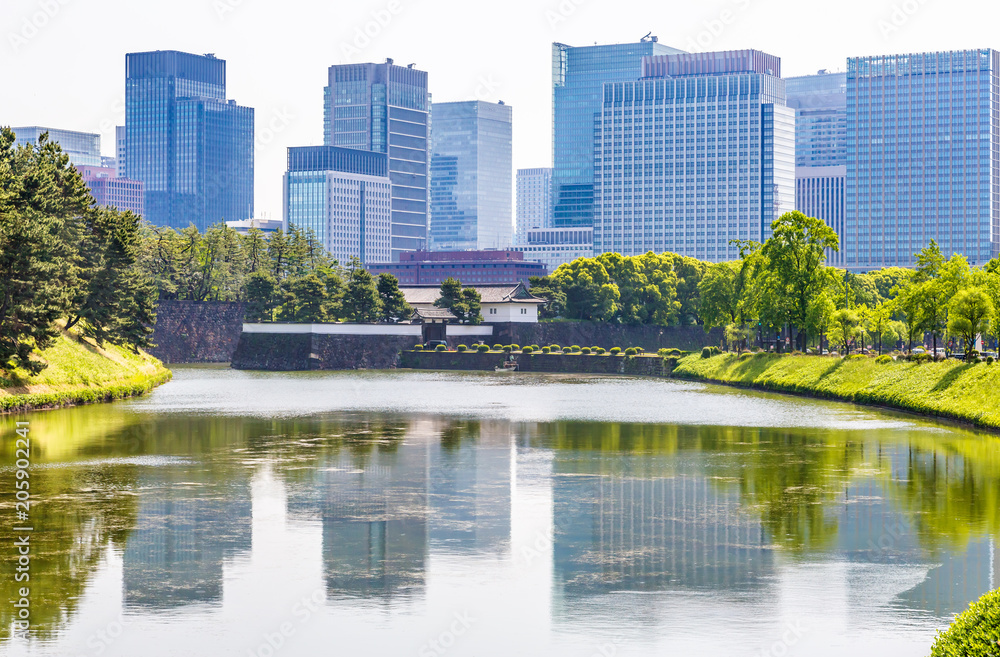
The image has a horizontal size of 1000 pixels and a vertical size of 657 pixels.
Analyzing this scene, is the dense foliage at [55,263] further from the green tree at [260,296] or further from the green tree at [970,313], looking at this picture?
the green tree at [970,313]

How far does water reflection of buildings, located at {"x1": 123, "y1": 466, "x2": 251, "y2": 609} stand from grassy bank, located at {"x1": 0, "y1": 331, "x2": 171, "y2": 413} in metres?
20.7

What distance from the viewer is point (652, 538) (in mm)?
20953

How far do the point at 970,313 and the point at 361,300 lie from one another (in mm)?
58631

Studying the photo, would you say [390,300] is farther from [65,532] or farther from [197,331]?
[65,532]

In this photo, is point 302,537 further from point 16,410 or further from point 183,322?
point 183,322

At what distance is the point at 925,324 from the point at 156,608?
49528 mm


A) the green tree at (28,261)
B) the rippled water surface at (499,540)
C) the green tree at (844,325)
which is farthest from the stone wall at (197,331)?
the rippled water surface at (499,540)

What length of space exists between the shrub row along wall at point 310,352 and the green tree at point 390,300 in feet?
10.1

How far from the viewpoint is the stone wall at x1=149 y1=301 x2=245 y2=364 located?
101 m

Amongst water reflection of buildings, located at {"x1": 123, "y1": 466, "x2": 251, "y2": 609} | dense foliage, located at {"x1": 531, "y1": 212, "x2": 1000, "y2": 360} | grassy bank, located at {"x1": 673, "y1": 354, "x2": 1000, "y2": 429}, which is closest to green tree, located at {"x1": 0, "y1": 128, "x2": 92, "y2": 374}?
water reflection of buildings, located at {"x1": 123, "y1": 466, "x2": 251, "y2": 609}

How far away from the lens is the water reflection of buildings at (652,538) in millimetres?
17719

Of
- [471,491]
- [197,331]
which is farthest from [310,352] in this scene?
A: [471,491]

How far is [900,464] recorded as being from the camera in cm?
3131

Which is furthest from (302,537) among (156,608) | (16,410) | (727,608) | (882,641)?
(16,410)
